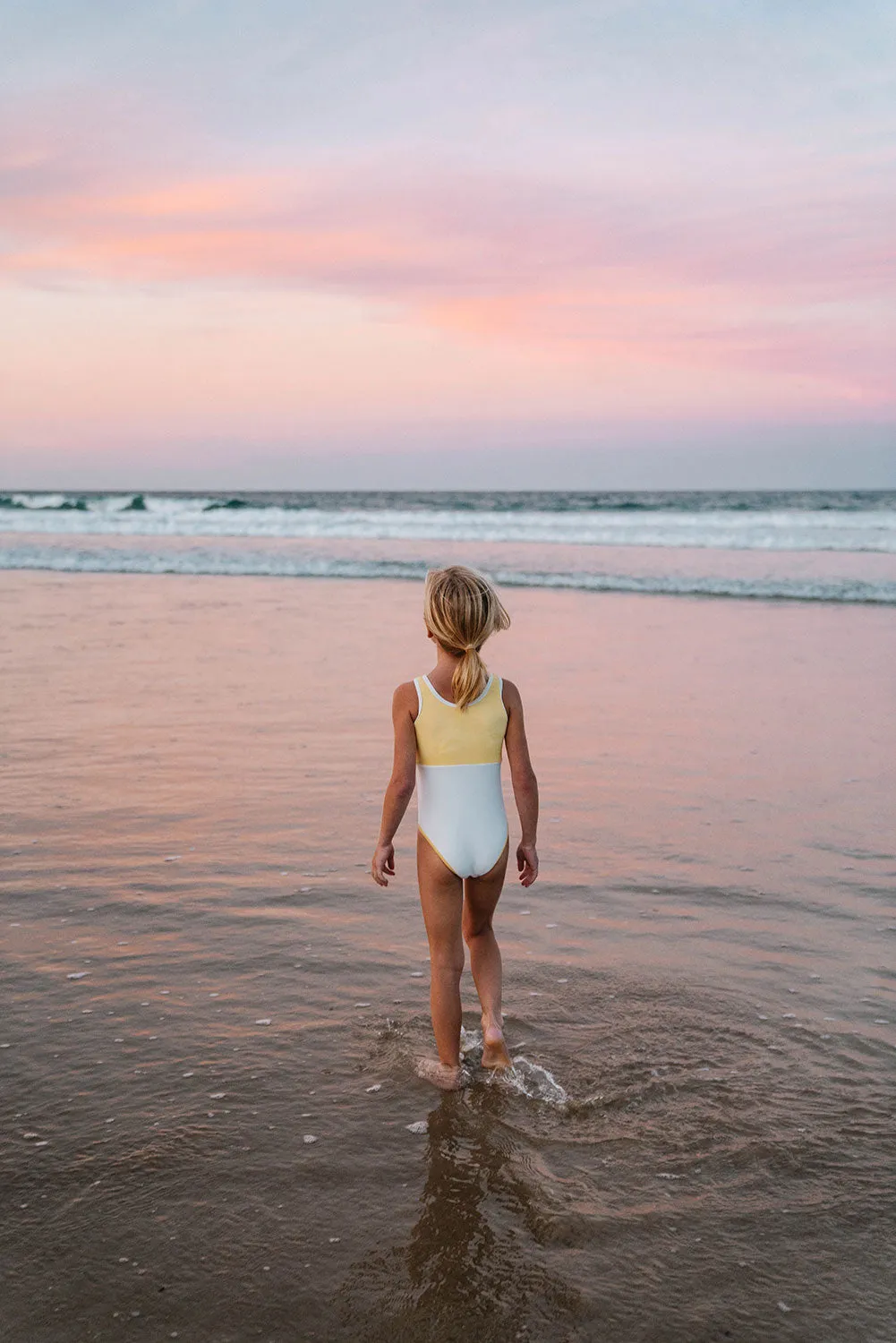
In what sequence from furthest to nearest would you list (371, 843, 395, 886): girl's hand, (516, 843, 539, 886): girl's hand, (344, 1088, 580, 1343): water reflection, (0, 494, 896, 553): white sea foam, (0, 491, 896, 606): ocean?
(0, 494, 896, 553): white sea foam, (0, 491, 896, 606): ocean, (516, 843, 539, 886): girl's hand, (371, 843, 395, 886): girl's hand, (344, 1088, 580, 1343): water reflection

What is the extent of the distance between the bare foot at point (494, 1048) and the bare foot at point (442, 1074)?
0.08m

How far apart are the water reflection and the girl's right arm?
859 mm

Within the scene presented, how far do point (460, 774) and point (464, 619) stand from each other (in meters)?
0.49

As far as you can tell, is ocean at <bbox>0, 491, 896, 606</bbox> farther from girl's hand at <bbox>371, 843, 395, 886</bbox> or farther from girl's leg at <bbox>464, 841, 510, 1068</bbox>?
girl's hand at <bbox>371, 843, 395, 886</bbox>

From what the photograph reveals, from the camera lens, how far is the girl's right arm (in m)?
3.64

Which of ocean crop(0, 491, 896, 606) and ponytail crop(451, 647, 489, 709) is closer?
ponytail crop(451, 647, 489, 709)

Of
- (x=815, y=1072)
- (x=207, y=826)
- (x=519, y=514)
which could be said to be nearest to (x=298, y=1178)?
(x=815, y=1072)

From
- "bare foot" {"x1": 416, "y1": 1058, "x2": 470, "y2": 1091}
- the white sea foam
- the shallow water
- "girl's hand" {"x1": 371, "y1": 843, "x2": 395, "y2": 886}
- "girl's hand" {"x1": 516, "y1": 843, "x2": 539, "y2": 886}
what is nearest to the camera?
the shallow water

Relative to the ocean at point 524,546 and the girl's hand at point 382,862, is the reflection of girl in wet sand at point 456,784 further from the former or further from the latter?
the ocean at point 524,546

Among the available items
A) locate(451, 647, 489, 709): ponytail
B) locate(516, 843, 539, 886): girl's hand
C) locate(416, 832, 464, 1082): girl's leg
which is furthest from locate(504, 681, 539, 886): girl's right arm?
locate(416, 832, 464, 1082): girl's leg

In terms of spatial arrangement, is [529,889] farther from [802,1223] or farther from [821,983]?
[802,1223]

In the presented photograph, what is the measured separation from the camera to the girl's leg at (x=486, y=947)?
364 cm

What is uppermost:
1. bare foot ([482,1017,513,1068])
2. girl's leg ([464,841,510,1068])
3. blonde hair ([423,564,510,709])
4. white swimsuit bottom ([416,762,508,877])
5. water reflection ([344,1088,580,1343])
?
blonde hair ([423,564,510,709])

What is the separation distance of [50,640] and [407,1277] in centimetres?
1068
